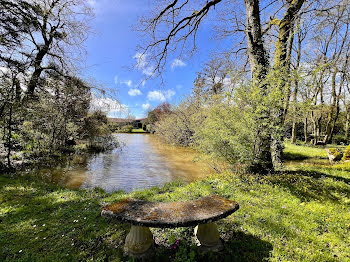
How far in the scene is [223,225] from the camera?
279 cm

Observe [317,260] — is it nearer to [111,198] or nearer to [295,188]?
[295,188]

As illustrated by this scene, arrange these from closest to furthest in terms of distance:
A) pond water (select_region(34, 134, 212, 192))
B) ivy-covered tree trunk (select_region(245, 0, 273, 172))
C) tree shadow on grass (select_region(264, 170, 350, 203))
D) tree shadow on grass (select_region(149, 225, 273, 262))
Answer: tree shadow on grass (select_region(149, 225, 273, 262)), tree shadow on grass (select_region(264, 170, 350, 203)), ivy-covered tree trunk (select_region(245, 0, 273, 172)), pond water (select_region(34, 134, 212, 192))

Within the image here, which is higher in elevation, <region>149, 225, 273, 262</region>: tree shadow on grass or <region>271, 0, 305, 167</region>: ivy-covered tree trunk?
<region>271, 0, 305, 167</region>: ivy-covered tree trunk

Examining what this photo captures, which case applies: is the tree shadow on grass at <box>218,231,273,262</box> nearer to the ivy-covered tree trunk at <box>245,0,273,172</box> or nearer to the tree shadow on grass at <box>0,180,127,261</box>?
the tree shadow on grass at <box>0,180,127,261</box>

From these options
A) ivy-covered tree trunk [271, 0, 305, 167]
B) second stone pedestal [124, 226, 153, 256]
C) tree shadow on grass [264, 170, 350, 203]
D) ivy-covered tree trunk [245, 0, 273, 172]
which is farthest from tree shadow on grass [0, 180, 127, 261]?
ivy-covered tree trunk [271, 0, 305, 167]

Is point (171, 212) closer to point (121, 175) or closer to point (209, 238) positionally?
point (209, 238)

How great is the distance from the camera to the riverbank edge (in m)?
2.23

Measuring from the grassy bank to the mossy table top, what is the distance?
535 millimetres

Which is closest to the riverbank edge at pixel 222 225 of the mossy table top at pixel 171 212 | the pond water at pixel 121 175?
the mossy table top at pixel 171 212

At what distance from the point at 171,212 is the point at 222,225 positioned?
1216 mm

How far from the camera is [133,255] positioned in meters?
2.12

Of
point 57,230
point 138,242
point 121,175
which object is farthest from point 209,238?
point 121,175

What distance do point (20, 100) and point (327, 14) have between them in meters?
11.2

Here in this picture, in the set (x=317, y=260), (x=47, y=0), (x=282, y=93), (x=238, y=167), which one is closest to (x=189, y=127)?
(x=238, y=167)
